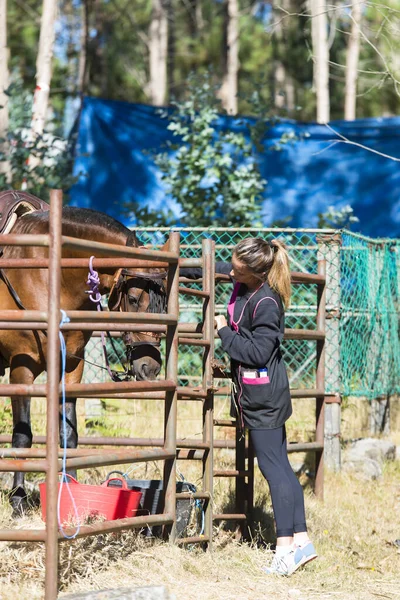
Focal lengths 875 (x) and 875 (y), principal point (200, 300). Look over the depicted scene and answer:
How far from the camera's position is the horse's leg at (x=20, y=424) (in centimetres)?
528

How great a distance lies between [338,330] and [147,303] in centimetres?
320

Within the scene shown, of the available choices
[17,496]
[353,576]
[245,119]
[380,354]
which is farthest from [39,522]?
[245,119]

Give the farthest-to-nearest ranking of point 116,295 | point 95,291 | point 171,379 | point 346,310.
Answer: point 346,310 → point 95,291 → point 116,295 → point 171,379

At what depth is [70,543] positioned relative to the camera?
4.34 m

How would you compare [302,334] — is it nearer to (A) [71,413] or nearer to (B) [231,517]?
(B) [231,517]

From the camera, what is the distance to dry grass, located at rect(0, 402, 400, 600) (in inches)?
164

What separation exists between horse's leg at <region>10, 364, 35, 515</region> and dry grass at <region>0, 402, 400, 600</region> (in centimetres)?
9

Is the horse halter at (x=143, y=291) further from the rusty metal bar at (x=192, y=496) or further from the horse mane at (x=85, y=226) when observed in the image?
the rusty metal bar at (x=192, y=496)

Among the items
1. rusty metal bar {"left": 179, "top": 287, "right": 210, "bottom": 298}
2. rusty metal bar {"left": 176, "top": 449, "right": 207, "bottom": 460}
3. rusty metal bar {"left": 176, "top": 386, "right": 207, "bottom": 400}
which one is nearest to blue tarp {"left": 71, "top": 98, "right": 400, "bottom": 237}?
rusty metal bar {"left": 176, "top": 449, "right": 207, "bottom": 460}

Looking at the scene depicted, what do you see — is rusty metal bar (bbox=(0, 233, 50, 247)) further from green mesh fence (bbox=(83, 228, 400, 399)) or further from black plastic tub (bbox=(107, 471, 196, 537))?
green mesh fence (bbox=(83, 228, 400, 399))

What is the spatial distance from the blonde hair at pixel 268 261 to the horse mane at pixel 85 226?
754mm

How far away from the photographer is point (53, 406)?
12.3ft

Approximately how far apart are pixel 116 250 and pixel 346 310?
13.9 feet

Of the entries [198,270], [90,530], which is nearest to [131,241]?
[198,270]
